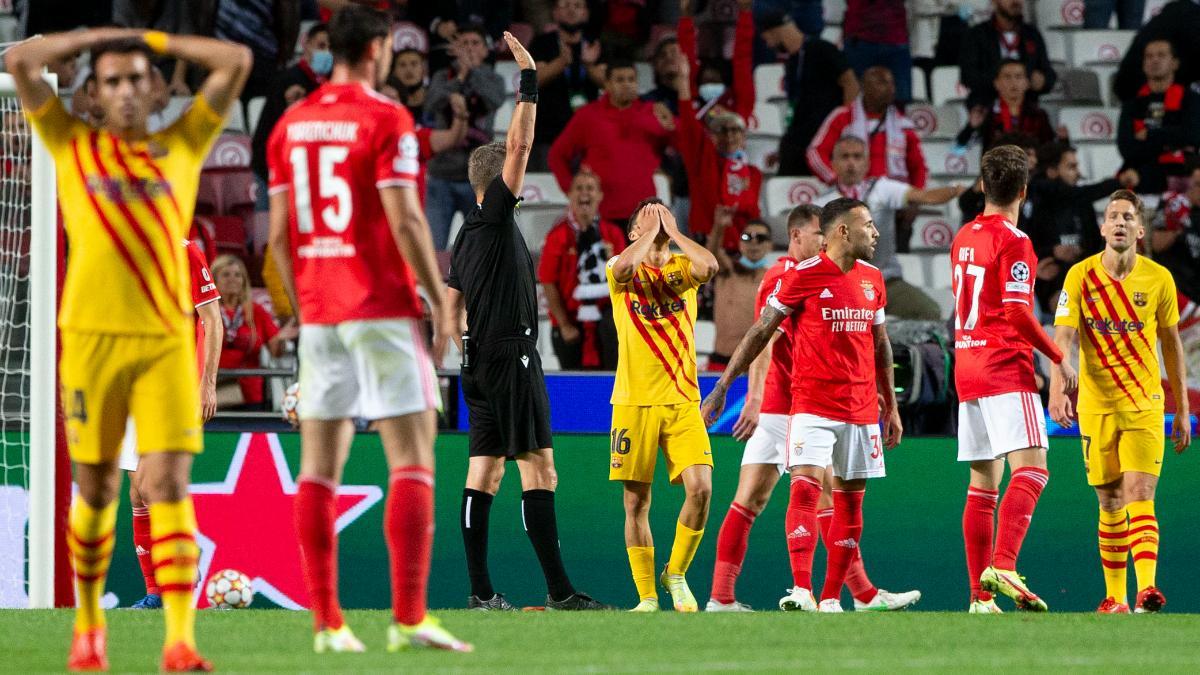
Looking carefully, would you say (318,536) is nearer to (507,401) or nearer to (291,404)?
(507,401)

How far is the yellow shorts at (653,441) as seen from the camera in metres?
8.56

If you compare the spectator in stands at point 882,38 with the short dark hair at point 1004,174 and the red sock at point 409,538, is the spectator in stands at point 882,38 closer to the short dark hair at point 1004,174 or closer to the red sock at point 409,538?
the short dark hair at point 1004,174

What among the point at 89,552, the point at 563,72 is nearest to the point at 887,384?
the point at 89,552

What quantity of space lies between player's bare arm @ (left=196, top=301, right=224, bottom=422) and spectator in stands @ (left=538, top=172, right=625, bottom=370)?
3.68m

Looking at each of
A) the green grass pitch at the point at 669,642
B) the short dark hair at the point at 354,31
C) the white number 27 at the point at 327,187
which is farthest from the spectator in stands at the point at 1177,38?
the white number 27 at the point at 327,187

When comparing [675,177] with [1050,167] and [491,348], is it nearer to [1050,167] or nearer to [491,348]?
[1050,167]

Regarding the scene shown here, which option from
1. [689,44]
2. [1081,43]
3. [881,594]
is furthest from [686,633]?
[1081,43]

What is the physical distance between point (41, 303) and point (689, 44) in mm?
6913

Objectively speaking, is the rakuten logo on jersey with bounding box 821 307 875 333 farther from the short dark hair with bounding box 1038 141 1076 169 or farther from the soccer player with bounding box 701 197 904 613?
the short dark hair with bounding box 1038 141 1076 169

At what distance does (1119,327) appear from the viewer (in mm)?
8867

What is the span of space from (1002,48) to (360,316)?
34.2ft

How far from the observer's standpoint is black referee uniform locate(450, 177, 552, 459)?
823 cm

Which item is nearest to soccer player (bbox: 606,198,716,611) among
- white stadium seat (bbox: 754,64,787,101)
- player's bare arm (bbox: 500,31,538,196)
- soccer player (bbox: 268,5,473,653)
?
player's bare arm (bbox: 500,31,538,196)

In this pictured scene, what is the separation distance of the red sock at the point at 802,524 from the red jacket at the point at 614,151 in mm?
5088
